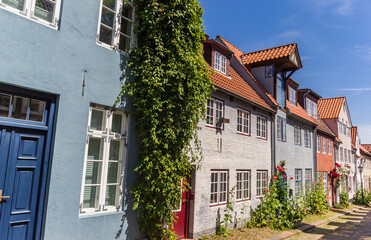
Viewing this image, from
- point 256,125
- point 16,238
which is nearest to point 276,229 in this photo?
point 256,125

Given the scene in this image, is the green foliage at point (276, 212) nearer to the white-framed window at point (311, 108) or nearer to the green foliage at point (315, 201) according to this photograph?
the green foliage at point (315, 201)

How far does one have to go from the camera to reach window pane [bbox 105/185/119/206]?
20.6 feet

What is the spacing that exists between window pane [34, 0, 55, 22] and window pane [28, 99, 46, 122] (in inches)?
70.3

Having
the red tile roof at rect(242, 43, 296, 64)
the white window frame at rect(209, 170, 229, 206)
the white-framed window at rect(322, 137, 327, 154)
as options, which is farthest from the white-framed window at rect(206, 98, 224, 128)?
the white-framed window at rect(322, 137, 327, 154)

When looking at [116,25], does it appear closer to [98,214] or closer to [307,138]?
[98,214]

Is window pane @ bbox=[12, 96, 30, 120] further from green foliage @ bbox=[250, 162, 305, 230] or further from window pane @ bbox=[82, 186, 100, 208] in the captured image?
green foliage @ bbox=[250, 162, 305, 230]

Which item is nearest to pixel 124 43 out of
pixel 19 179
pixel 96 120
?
pixel 96 120

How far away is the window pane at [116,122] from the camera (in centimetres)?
658

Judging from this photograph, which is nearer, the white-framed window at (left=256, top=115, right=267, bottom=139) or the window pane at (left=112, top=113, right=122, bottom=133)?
the window pane at (left=112, top=113, right=122, bottom=133)

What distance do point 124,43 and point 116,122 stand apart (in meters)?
2.14

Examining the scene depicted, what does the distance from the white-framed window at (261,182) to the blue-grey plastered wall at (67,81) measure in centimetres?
767

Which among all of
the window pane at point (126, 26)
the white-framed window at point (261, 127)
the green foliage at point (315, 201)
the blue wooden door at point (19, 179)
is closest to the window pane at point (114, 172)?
the blue wooden door at point (19, 179)

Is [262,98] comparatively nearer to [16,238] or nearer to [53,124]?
[53,124]

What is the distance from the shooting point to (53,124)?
5.45 metres
